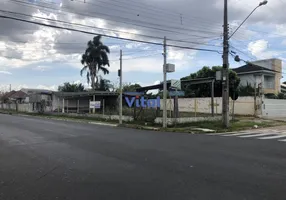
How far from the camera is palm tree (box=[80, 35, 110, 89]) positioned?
5931cm

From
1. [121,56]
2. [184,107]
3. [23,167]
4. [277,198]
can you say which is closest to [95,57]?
[184,107]

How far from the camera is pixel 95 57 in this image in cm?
5916

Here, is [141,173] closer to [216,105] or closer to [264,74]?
[216,105]

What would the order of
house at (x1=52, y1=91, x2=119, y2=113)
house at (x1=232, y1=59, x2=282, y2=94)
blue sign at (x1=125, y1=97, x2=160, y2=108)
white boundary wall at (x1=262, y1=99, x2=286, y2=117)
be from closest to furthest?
blue sign at (x1=125, y1=97, x2=160, y2=108), white boundary wall at (x1=262, y1=99, x2=286, y2=117), house at (x1=52, y1=91, x2=119, y2=113), house at (x1=232, y1=59, x2=282, y2=94)

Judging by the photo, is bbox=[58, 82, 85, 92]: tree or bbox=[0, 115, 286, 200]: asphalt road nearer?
bbox=[0, 115, 286, 200]: asphalt road

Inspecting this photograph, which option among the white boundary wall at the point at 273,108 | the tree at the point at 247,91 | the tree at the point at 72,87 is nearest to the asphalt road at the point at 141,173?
the white boundary wall at the point at 273,108

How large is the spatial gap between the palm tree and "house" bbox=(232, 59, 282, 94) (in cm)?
2500

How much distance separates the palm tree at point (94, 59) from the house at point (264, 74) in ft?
82.0

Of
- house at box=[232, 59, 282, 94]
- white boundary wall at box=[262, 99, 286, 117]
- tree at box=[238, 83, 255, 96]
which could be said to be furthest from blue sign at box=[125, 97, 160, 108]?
house at box=[232, 59, 282, 94]

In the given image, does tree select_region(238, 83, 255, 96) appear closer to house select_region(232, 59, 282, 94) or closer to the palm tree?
house select_region(232, 59, 282, 94)

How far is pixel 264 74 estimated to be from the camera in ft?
153

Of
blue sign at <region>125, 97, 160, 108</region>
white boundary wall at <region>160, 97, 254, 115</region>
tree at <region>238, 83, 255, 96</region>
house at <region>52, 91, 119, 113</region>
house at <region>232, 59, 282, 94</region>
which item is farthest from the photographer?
house at <region>232, 59, 282, 94</region>

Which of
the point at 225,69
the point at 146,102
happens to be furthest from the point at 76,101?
the point at 225,69

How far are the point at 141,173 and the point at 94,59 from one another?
53.3 meters
